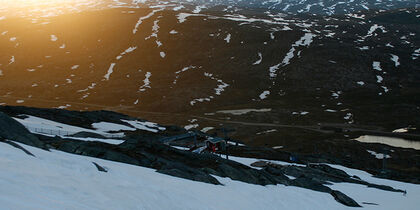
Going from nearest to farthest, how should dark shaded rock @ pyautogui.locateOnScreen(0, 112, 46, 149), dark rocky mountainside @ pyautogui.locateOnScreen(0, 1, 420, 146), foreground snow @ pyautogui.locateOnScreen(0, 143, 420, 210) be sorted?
foreground snow @ pyautogui.locateOnScreen(0, 143, 420, 210) → dark shaded rock @ pyautogui.locateOnScreen(0, 112, 46, 149) → dark rocky mountainside @ pyautogui.locateOnScreen(0, 1, 420, 146)

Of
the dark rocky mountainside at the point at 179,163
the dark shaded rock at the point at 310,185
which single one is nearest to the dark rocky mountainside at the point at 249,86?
the dark rocky mountainside at the point at 179,163

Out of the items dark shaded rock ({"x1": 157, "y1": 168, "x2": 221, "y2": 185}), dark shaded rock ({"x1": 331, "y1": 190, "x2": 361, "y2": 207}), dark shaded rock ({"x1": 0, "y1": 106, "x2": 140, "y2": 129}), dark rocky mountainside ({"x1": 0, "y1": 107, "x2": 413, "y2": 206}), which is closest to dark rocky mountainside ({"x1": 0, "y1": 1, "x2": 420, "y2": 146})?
dark shaded rock ({"x1": 0, "y1": 106, "x2": 140, "y2": 129})

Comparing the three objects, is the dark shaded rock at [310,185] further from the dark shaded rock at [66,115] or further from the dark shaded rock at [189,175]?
the dark shaded rock at [66,115]

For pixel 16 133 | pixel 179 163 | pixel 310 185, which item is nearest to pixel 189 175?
pixel 179 163

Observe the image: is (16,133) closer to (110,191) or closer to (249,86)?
(110,191)

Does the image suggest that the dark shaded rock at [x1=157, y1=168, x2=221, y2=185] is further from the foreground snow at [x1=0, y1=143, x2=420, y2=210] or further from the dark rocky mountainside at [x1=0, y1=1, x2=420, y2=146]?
the dark rocky mountainside at [x1=0, y1=1, x2=420, y2=146]

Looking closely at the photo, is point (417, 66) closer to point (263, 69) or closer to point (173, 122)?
point (263, 69)
